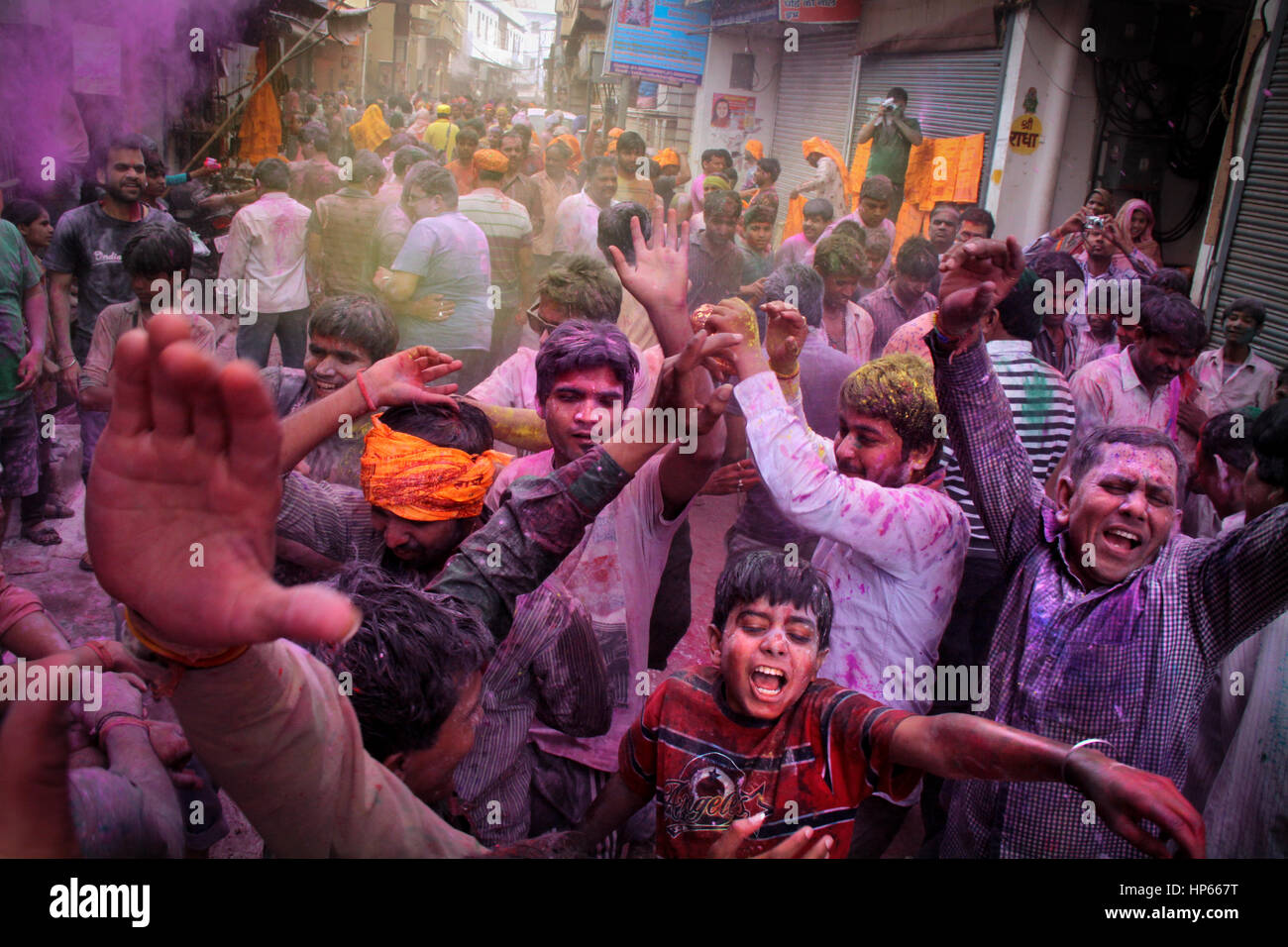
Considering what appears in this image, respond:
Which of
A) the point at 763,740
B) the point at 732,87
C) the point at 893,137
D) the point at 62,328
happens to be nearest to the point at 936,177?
the point at 893,137

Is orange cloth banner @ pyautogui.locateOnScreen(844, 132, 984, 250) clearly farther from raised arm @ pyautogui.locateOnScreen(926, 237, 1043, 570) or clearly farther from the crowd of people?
raised arm @ pyautogui.locateOnScreen(926, 237, 1043, 570)

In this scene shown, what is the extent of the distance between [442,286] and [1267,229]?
20.3ft

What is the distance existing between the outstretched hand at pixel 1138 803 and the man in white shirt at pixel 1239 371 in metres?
4.54

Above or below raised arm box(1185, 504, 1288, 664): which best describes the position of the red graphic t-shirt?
below

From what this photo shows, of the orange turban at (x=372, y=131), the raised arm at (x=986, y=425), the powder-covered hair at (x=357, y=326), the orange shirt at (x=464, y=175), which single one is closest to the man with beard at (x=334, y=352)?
the powder-covered hair at (x=357, y=326)

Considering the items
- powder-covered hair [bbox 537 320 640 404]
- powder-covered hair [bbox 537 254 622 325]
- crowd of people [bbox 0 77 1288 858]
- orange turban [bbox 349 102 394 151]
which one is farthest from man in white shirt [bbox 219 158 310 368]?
orange turban [bbox 349 102 394 151]

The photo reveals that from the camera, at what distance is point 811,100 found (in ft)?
48.6

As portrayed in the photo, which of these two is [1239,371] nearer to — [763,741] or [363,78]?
[763,741]

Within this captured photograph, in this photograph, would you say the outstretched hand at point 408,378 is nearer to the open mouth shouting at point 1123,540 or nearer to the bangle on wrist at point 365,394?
the bangle on wrist at point 365,394

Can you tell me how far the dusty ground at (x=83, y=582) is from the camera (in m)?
3.25

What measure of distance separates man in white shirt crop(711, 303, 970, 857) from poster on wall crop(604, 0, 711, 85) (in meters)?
14.6

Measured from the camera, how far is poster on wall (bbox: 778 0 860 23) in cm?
1227
